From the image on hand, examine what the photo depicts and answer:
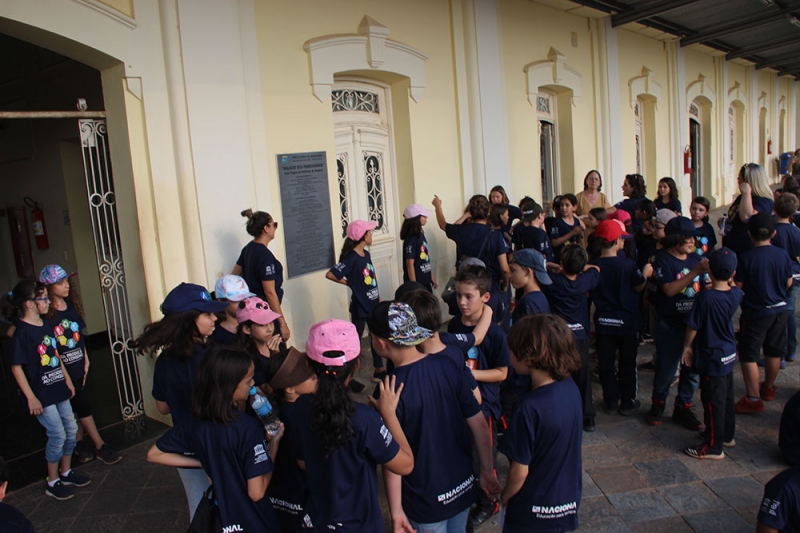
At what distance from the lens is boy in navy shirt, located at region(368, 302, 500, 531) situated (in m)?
2.39

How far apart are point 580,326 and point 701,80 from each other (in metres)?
13.5

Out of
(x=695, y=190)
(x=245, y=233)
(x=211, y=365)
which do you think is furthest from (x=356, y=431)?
(x=695, y=190)

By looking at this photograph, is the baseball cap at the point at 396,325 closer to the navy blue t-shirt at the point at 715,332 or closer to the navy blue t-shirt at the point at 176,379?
the navy blue t-shirt at the point at 176,379

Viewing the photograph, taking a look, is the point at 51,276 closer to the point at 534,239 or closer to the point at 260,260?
the point at 260,260

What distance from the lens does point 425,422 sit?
2.42 meters

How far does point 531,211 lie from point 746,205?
209cm

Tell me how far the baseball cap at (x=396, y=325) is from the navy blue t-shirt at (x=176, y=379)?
1035 millimetres

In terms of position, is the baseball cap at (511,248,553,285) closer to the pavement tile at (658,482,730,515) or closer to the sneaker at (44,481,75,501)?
the pavement tile at (658,482,730,515)

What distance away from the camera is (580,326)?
448 centimetres

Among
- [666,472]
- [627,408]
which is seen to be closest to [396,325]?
[666,472]

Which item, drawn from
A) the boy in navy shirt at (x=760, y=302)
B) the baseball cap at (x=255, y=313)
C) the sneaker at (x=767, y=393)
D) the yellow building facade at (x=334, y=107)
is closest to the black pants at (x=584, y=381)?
the boy in navy shirt at (x=760, y=302)

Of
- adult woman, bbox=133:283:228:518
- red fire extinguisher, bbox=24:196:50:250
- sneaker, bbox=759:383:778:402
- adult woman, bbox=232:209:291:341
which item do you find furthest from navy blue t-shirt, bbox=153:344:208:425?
red fire extinguisher, bbox=24:196:50:250

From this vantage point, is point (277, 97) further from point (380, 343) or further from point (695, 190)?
point (695, 190)

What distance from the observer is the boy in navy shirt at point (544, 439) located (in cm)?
237
